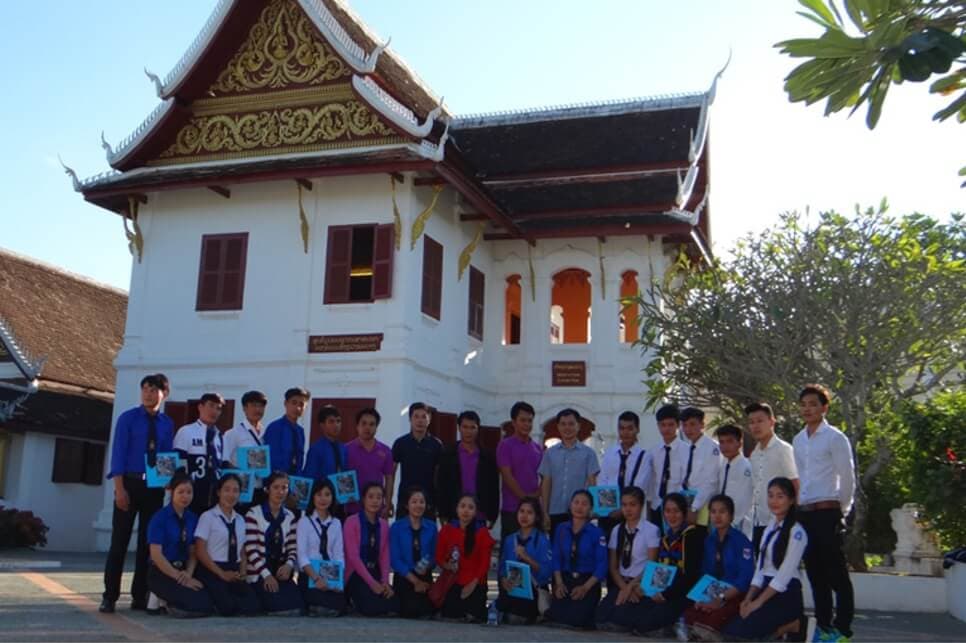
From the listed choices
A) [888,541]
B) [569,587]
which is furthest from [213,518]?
[888,541]

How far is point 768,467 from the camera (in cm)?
752

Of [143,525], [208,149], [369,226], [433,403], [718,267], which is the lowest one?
→ [143,525]

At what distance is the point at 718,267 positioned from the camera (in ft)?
45.0

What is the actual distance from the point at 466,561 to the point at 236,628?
1984 mm

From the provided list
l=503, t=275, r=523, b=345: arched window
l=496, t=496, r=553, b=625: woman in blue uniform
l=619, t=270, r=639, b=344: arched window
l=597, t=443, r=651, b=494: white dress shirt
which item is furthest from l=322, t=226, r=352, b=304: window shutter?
l=496, t=496, r=553, b=625: woman in blue uniform

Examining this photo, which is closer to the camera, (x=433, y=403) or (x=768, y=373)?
(x=768, y=373)

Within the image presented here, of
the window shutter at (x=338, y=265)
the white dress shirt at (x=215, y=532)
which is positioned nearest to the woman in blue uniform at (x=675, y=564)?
the white dress shirt at (x=215, y=532)

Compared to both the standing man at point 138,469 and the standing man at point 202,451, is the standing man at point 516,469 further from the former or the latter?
the standing man at point 138,469

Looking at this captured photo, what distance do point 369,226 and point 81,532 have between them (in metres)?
8.98

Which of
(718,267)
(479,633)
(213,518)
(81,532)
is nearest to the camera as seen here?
(479,633)

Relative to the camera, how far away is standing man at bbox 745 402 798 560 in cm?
745

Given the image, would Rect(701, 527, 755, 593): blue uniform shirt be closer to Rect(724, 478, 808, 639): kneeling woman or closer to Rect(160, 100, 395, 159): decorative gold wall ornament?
Rect(724, 478, 808, 639): kneeling woman

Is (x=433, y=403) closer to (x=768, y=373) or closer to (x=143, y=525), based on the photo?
(x=768, y=373)

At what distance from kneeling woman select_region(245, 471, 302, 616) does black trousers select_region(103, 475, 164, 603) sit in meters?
0.74
